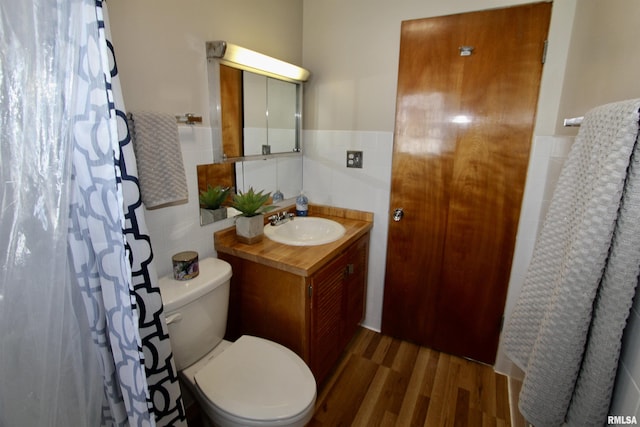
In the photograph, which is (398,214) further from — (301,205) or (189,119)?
(189,119)

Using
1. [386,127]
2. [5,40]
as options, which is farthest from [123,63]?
[386,127]

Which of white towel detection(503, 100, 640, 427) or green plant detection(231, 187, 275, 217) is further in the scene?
green plant detection(231, 187, 275, 217)

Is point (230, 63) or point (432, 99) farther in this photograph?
point (432, 99)

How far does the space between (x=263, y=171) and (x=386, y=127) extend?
82 cm

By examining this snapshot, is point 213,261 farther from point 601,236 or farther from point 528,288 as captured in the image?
point 601,236

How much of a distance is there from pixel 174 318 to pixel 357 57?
1.77 meters

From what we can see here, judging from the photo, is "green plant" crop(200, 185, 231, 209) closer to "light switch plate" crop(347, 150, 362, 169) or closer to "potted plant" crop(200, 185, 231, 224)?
"potted plant" crop(200, 185, 231, 224)

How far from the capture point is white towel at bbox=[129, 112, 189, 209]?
1177 mm

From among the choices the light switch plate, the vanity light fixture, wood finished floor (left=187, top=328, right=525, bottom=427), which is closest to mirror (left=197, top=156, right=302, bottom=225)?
the light switch plate

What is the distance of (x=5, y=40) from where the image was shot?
0.52m

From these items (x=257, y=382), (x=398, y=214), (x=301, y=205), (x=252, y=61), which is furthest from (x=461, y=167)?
(x=257, y=382)

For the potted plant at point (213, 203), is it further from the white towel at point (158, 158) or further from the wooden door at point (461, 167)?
the wooden door at point (461, 167)

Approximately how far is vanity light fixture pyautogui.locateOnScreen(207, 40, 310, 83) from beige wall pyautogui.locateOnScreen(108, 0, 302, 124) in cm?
8

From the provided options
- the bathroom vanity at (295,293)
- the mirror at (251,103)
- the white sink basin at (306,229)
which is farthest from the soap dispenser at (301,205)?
the bathroom vanity at (295,293)
